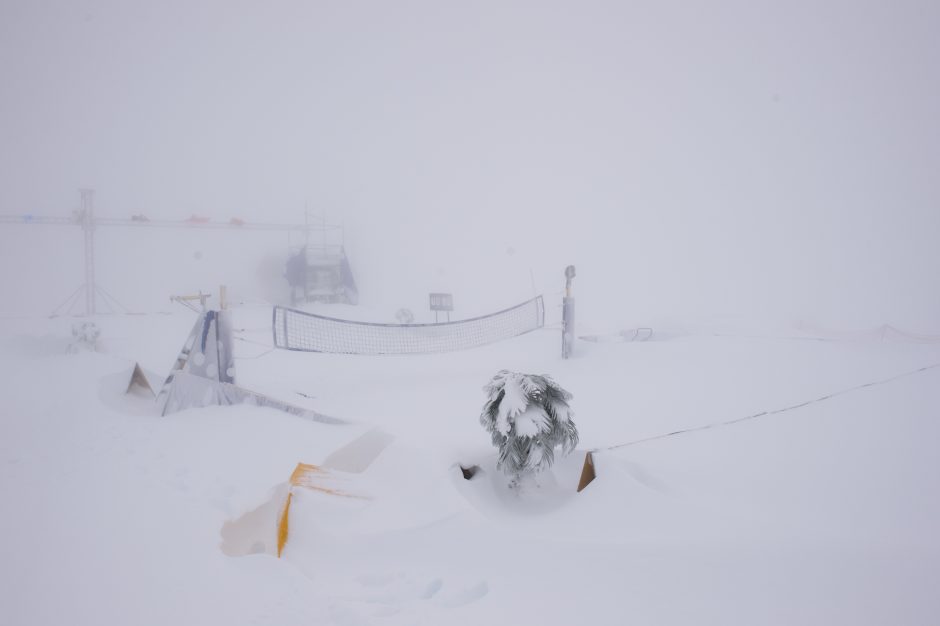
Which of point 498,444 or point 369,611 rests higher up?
point 498,444

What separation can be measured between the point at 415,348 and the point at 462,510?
744cm

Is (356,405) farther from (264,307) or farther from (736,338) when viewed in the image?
(264,307)

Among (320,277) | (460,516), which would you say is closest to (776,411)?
(460,516)

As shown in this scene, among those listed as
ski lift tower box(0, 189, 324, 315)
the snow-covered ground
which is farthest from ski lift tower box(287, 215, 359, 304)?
the snow-covered ground

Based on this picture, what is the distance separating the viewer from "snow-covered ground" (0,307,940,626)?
2.14 metres

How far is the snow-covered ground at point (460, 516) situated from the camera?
84.4 inches

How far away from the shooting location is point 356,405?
620 centimetres

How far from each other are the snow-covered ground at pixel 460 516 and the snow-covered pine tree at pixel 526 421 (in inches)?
16.6

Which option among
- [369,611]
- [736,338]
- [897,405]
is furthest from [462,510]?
[736,338]

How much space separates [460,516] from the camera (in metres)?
3.09

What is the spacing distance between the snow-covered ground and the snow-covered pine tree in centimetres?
42

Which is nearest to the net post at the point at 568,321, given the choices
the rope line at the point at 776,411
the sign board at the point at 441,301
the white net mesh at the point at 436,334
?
the white net mesh at the point at 436,334

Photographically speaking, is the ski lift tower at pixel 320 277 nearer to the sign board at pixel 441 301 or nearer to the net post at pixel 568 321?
the sign board at pixel 441 301

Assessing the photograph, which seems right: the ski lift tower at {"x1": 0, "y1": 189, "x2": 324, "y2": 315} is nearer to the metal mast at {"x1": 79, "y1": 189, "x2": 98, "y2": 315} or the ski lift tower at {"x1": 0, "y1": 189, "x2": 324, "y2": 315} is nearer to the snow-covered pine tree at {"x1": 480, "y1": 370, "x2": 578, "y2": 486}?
the metal mast at {"x1": 79, "y1": 189, "x2": 98, "y2": 315}
